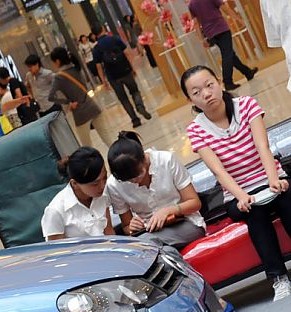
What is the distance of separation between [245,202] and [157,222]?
472 mm

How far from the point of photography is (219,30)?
316 inches

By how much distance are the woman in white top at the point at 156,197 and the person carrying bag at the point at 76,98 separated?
11.6 feet

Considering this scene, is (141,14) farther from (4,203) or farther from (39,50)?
(4,203)

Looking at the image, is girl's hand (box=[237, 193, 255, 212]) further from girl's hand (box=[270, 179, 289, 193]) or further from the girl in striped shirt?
girl's hand (box=[270, 179, 289, 193])

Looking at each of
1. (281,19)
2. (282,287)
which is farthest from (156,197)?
(281,19)

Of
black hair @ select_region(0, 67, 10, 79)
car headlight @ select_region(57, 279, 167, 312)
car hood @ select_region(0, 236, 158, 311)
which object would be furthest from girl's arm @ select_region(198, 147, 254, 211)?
black hair @ select_region(0, 67, 10, 79)

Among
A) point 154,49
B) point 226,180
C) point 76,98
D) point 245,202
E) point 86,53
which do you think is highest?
point 86,53

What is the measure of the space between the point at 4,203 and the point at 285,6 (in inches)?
84.4

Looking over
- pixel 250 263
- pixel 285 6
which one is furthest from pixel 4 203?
pixel 285 6

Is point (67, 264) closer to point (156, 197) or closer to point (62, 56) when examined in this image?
point (156, 197)

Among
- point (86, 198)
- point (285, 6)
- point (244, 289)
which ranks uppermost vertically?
point (285, 6)

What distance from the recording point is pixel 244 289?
4797 millimetres

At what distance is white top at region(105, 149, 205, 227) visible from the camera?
448 centimetres

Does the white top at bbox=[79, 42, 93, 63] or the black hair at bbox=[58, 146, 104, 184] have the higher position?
the white top at bbox=[79, 42, 93, 63]
